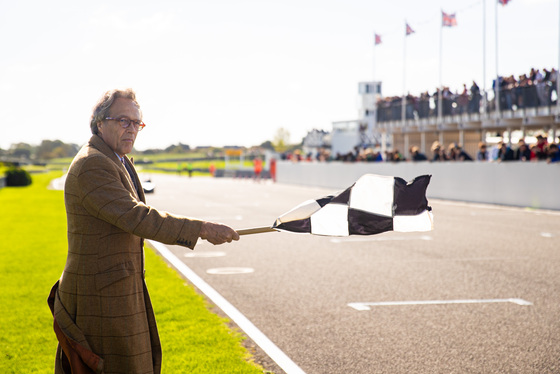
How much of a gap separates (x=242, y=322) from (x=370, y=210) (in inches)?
120

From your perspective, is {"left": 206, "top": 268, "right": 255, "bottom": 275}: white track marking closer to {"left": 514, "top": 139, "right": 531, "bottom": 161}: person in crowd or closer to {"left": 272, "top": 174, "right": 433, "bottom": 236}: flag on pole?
{"left": 272, "top": 174, "right": 433, "bottom": 236}: flag on pole

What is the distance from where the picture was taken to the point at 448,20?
38312 mm

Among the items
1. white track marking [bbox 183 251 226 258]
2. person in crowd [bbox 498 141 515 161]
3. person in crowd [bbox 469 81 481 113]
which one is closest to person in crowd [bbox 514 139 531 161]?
person in crowd [bbox 498 141 515 161]

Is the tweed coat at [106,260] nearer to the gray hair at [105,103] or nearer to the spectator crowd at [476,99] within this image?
the gray hair at [105,103]

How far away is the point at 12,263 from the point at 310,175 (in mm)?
31752

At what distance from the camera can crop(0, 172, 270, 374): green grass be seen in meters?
5.23

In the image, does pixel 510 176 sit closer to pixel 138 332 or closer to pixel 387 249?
pixel 387 249

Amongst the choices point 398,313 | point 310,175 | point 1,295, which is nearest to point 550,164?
point 398,313

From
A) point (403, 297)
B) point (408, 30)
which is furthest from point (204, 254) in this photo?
point (408, 30)

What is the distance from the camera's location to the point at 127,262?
3.32 m

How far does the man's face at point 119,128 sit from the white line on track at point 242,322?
2.26 metres

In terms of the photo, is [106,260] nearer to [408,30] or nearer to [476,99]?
[476,99]

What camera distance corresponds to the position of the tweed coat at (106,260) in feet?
10.6

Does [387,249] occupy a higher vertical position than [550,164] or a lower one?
lower
